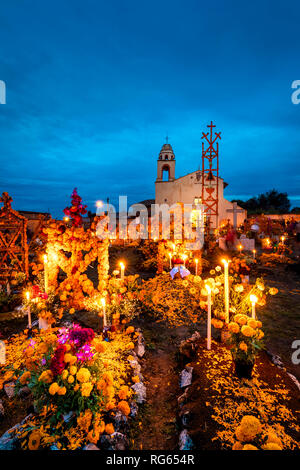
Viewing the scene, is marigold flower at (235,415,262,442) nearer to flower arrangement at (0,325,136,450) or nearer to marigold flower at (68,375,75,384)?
flower arrangement at (0,325,136,450)

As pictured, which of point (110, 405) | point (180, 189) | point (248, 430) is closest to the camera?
point (248, 430)

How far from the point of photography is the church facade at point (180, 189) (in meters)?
30.5

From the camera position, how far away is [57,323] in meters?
6.63

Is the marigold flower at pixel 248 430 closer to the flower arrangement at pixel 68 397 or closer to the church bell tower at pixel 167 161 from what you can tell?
the flower arrangement at pixel 68 397

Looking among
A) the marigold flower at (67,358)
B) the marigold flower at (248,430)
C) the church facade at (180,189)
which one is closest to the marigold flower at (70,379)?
the marigold flower at (67,358)

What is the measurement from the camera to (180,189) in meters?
31.0

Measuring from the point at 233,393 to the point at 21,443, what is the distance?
3.04m

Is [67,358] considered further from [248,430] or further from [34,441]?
[248,430]

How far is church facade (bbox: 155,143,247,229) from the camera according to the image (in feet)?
100

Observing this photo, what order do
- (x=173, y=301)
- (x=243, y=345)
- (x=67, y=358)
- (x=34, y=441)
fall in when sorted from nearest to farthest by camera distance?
(x=34, y=441)
(x=67, y=358)
(x=243, y=345)
(x=173, y=301)

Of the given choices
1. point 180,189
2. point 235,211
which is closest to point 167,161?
point 180,189
